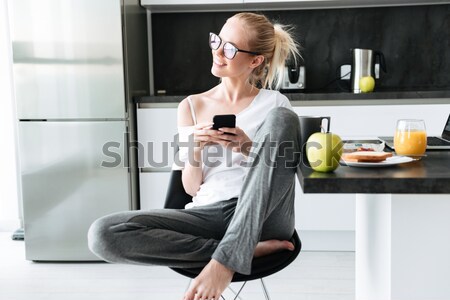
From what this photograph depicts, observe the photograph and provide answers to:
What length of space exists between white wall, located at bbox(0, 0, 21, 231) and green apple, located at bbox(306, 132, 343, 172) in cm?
304

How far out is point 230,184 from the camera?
75.5 inches

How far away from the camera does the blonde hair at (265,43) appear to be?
6.52ft

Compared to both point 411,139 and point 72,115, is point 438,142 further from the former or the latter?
point 72,115

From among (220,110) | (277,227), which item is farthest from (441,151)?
(220,110)

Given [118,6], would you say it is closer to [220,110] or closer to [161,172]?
[161,172]

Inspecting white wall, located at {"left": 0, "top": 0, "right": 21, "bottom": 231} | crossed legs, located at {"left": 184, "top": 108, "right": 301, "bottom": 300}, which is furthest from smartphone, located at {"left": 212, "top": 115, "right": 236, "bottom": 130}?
white wall, located at {"left": 0, "top": 0, "right": 21, "bottom": 231}

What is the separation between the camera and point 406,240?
50.6 inches

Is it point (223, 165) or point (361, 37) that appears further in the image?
point (361, 37)

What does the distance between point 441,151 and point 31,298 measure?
1.95 meters

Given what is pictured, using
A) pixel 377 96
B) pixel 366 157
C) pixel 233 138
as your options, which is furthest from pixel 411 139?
pixel 377 96

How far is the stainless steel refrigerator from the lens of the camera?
3131 millimetres

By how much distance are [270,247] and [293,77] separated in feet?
6.59

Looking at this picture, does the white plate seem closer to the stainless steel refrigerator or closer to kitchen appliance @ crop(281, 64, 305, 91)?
the stainless steel refrigerator

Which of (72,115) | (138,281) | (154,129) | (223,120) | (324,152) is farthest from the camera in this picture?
(154,129)
